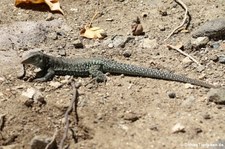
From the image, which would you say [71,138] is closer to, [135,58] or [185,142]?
[185,142]

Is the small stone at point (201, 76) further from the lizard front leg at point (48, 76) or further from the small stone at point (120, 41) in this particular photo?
the lizard front leg at point (48, 76)

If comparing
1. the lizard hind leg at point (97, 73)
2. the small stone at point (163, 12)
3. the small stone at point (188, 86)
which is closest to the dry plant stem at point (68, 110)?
the lizard hind leg at point (97, 73)

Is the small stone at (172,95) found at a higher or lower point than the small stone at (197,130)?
higher

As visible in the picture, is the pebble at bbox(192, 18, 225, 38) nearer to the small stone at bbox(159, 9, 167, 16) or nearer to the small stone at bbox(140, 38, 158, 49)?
the small stone at bbox(140, 38, 158, 49)

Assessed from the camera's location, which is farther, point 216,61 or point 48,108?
point 216,61

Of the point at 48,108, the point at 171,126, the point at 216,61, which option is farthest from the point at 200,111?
the point at 48,108

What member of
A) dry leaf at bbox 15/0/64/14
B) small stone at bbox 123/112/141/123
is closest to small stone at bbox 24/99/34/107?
small stone at bbox 123/112/141/123
